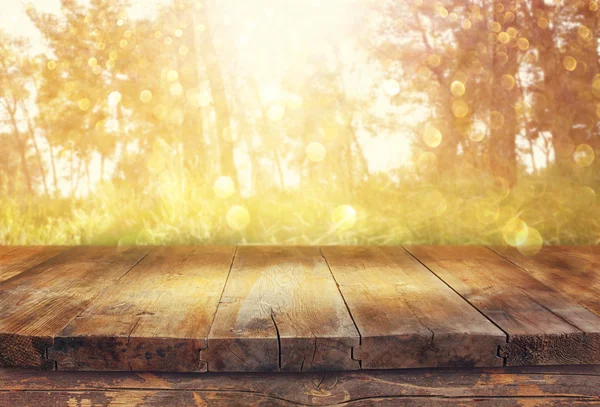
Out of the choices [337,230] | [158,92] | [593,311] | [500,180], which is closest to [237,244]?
[337,230]

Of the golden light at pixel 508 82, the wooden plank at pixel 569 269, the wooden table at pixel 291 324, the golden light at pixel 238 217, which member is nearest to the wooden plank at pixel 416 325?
the wooden table at pixel 291 324

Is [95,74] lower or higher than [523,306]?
higher

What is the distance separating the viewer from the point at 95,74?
2236 mm

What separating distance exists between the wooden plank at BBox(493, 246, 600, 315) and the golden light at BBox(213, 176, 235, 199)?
114 cm

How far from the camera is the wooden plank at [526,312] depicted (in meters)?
1.10

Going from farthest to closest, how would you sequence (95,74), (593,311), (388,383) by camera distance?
(95,74) < (593,311) < (388,383)

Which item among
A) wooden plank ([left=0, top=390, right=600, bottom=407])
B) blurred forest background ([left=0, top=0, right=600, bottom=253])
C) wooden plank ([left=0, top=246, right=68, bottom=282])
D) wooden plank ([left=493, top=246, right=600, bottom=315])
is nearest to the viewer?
wooden plank ([left=0, top=390, right=600, bottom=407])

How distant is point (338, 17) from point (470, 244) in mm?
1164

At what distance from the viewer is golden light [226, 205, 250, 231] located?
2264 millimetres

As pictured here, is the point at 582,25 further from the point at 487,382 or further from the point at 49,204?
the point at 49,204

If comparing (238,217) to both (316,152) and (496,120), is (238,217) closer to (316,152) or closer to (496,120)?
(316,152)

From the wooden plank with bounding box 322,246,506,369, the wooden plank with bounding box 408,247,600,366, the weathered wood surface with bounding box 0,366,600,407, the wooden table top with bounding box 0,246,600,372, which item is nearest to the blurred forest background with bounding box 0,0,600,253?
the wooden table top with bounding box 0,246,600,372

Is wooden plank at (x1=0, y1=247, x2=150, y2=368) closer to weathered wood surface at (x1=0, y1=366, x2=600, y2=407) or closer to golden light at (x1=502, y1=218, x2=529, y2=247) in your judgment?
weathered wood surface at (x1=0, y1=366, x2=600, y2=407)

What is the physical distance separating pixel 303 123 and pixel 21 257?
1239mm
